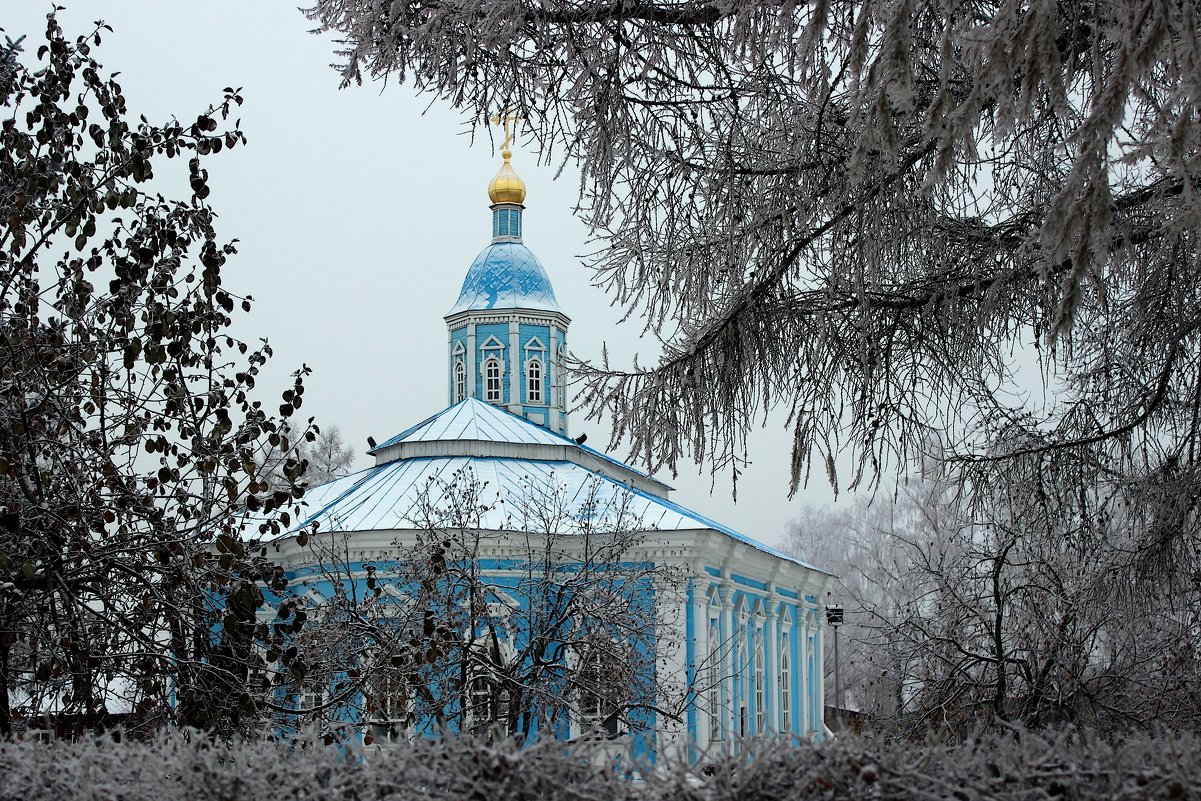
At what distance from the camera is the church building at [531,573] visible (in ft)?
49.4

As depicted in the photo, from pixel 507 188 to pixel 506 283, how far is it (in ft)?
A: 10.2

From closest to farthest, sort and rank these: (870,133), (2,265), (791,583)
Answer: (870,133) → (2,265) → (791,583)

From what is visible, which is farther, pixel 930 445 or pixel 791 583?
pixel 791 583

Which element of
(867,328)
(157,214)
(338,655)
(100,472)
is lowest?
(338,655)

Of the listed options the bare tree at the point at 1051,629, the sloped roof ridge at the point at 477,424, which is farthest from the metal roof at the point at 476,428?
the bare tree at the point at 1051,629

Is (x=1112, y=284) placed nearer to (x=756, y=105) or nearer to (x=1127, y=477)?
(x=1127, y=477)

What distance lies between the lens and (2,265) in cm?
699

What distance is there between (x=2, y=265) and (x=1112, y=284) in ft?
22.7

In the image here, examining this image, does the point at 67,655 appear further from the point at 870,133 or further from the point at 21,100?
the point at 870,133

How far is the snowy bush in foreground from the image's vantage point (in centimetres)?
329

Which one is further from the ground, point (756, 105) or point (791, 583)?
point (756, 105)

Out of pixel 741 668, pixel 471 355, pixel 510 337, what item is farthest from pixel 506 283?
pixel 741 668

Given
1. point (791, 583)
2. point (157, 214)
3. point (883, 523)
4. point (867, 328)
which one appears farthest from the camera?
point (883, 523)

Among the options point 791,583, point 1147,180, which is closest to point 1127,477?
point 1147,180
